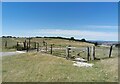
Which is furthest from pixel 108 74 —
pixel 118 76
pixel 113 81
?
pixel 113 81

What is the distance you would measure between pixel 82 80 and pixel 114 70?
4422 mm

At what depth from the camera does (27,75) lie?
20031 mm

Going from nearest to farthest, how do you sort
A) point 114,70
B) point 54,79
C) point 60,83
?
point 60,83 → point 54,79 → point 114,70

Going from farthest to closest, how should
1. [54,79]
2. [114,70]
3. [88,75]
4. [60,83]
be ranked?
[114,70] → [88,75] → [54,79] → [60,83]

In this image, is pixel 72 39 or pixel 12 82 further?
pixel 72 39

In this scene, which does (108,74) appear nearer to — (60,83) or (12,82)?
(60,83)

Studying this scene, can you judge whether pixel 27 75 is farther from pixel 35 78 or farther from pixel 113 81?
pixel 113 81

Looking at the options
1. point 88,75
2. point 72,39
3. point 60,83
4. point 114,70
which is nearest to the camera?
point 60,83

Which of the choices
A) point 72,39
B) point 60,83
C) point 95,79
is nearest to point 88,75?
Result: point 95,79

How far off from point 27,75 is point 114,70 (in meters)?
6.71

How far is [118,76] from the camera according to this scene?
19047mm

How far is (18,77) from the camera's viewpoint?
19391mm

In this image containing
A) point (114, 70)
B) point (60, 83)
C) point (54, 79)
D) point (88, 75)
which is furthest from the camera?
point (114, 70)

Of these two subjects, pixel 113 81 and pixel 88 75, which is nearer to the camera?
pixel 113 81
